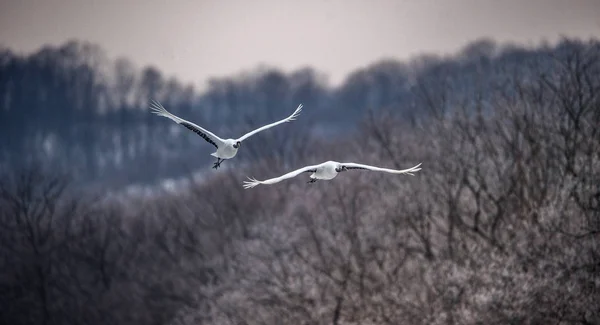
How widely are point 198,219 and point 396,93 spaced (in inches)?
1306

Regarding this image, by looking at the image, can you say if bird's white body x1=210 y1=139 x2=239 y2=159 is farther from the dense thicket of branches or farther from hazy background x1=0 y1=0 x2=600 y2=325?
the dense thicket of branches

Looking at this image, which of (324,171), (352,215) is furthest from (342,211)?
(324,171)

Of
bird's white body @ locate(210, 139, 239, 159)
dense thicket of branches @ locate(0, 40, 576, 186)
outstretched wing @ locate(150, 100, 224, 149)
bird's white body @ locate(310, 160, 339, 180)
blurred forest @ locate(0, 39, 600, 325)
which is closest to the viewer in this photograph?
bird's white body @ locate(310, 160, 339, 180)

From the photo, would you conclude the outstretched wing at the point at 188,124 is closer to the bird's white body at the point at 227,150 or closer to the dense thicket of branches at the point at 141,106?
the bird's white body at the point at 227,150

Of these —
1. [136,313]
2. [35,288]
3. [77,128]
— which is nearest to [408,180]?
[136,313]

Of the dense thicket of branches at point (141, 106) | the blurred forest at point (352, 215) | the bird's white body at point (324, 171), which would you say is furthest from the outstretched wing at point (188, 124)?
the dense thicket of branches at point (141, 106)

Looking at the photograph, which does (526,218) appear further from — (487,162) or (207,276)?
(207,276)

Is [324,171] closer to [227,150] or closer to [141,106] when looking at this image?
[227,150]

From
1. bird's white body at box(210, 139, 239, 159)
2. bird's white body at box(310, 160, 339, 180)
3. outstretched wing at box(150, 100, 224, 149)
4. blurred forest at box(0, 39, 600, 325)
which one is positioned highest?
outstretched wing at box(150, 100, 224, 149)

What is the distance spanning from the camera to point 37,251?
55812mm

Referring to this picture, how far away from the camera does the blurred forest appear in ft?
113

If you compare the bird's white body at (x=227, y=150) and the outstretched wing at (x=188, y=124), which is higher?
the outstretched wing at (x=188, y=124)

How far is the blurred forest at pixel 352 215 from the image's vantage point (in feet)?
113

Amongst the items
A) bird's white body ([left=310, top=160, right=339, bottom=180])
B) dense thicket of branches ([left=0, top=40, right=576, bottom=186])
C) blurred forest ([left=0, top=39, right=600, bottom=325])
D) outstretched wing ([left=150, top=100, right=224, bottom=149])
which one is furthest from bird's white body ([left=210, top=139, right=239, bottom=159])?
dense thicket of branches ([left=0, top=40, right=576, bottom=186])
